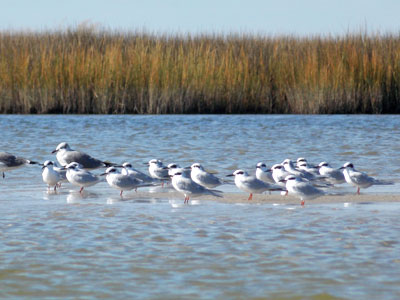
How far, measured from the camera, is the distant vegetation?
20672 millimetres

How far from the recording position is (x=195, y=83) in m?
20.9

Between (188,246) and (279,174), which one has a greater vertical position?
(188,246)

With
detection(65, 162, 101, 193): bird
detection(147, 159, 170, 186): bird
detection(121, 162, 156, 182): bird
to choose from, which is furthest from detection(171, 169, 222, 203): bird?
detection(147, 159, 170, 186): bird

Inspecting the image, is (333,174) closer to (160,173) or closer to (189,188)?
(160,173)

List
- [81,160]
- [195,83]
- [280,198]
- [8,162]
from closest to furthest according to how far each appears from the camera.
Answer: [280,198], [8,162], [81,160], [195,83]

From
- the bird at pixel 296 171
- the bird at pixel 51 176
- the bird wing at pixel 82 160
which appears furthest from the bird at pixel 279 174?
the bird wing at pixel 82 160

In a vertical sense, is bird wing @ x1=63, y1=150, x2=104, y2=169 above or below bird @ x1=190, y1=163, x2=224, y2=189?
below

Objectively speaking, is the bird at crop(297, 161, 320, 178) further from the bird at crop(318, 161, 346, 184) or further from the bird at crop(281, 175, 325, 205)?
the bird at crop(281, 175, 325, 205)

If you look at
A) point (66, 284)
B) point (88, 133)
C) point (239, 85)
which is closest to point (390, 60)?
point (239, 85)

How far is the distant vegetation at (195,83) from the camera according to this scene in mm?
20672

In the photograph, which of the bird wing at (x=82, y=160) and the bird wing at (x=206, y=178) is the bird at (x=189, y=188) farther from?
the bird wing at (x=82, y=160)

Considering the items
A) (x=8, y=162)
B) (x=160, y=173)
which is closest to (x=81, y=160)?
(x=8, y=162)

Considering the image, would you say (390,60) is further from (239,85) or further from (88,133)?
(88,133)

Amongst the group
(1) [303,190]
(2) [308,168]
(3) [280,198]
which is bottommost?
(3) [280,198]
